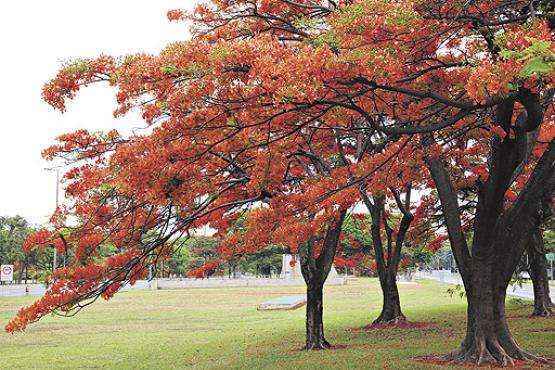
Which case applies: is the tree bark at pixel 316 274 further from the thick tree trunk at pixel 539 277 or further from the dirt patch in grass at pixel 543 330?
the thick tree trunk at pixel 539 277

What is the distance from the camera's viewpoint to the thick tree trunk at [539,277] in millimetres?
19406

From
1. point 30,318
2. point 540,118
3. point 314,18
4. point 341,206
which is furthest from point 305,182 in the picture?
point 30,318

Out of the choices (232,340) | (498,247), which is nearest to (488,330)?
(498,247)

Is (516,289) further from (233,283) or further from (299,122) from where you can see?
(299,122)

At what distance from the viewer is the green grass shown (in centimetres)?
1303

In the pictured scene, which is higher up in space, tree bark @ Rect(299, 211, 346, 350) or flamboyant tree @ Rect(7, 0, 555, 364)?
flamboyant tree @ Rect(7, 0, 555, 364)

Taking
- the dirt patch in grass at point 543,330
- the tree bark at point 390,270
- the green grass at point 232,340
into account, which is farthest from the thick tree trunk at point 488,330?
the tree bark at point 390,270

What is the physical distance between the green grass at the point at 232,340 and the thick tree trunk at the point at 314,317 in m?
0.55

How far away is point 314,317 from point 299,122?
5.91 metres

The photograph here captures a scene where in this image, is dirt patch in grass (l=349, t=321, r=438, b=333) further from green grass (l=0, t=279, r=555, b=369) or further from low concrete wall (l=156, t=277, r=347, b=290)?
low concrete wall (l=156, t=277, r=347, b=290)

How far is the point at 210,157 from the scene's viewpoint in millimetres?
10062

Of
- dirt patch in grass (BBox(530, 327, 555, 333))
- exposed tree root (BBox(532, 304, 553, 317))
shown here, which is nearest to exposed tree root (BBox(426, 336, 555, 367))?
dirt patch in grass (BBox(530, 327, 555, 333))

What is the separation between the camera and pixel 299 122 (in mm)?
9445

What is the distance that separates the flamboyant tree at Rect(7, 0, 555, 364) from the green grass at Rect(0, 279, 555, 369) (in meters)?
2.34
